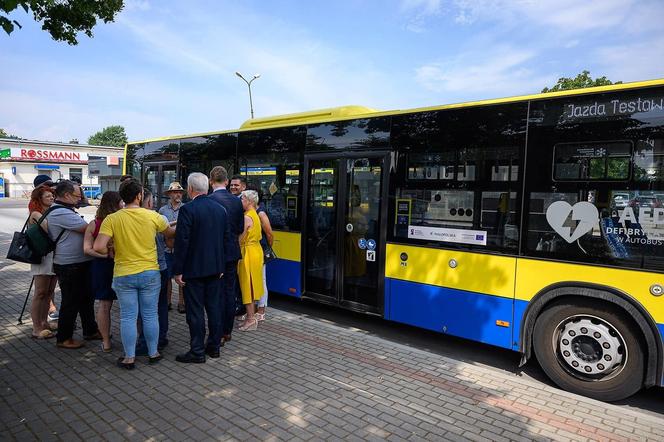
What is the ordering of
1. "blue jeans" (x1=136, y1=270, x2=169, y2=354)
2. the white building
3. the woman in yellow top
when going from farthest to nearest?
the white building
the woman in yellow top
"blue jeans" (x1=136, y1=270, x2=169, y2=354)

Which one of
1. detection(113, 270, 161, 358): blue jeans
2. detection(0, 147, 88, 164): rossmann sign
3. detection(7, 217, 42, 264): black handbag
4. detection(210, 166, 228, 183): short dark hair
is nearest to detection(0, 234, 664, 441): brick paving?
detection(113, 270, 161, 358): blue jeans

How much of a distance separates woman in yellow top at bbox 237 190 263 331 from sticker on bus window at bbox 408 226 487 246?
202 centimetres

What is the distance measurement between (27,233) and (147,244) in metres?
1.69

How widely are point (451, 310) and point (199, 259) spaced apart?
2958 millimetres

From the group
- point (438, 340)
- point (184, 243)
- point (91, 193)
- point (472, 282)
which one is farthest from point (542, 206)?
point (91, 193)

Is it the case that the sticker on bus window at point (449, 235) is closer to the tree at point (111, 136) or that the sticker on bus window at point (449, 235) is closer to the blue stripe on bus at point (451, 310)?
the blue stripe on bus at point (451, 310)

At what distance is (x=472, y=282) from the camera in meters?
5.16

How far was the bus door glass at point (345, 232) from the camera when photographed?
6.19 m

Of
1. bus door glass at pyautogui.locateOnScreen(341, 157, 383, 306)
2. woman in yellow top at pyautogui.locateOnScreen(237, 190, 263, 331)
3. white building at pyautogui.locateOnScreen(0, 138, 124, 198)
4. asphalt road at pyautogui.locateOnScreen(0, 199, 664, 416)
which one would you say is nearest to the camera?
asphalt road at pyautogui.locateOnScreen(0, 199, 664, 416)

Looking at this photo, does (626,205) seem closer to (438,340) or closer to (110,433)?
(438,340)

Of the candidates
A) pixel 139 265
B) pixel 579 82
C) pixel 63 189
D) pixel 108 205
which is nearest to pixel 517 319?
pixel 139 265

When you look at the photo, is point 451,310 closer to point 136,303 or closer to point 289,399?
point 289,399

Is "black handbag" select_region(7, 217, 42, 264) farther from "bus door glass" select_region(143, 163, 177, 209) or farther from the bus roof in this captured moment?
"bus door glass" select_region(143, 163, 177, 209)

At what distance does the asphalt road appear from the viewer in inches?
181
